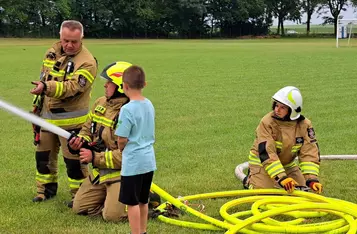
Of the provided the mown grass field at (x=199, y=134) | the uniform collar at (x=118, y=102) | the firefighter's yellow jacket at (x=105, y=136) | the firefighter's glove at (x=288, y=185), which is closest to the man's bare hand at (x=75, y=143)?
the firefighter's yellow jacket at (x=105, y=136)

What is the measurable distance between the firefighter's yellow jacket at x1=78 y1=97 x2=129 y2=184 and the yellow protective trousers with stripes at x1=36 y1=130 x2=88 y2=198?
0.58m

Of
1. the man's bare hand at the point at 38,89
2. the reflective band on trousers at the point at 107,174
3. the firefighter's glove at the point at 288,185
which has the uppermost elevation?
the man's bare hand at the point at 38,89

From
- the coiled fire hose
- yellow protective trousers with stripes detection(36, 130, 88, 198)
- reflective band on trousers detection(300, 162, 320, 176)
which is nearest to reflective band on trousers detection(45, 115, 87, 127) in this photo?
yellow protective trousers with stripes detection(36, 130, 88, 198)

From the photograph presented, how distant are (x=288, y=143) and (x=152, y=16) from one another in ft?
249

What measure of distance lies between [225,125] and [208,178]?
4118 millimetres

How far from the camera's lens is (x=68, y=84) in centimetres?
598

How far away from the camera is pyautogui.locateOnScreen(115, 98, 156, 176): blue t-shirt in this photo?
4.48m

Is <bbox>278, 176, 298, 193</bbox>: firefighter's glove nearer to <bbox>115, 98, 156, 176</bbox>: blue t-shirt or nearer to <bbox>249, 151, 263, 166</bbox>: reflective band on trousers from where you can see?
<bbox>249, 151, 263, 166</bbox>: reflective band on trousers

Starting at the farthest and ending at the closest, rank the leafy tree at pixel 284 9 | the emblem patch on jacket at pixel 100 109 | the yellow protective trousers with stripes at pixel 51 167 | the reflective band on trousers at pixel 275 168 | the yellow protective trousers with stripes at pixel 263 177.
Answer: the leafy tree at pixel 284 9 → the yellow protective trousers with stripes at pixel 263 177 → the yellow protective trousers with stripes at pixel 51 167 → the reflective band on trousers at pixel 275 168 → the emblem patch on jacket at pixel 100 109

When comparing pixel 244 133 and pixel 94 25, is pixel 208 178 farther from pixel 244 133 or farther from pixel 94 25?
pixel 94 25

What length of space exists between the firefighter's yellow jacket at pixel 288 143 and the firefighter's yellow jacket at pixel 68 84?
6.60 feet

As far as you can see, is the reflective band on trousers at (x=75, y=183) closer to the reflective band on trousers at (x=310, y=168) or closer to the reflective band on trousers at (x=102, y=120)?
the reflective band on trousers at (x=102, y=120)

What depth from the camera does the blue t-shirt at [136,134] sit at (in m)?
4.48

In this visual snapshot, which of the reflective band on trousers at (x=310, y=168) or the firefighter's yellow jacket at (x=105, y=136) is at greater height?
the firefighter's yellow jacket at (x=105, y=136)
